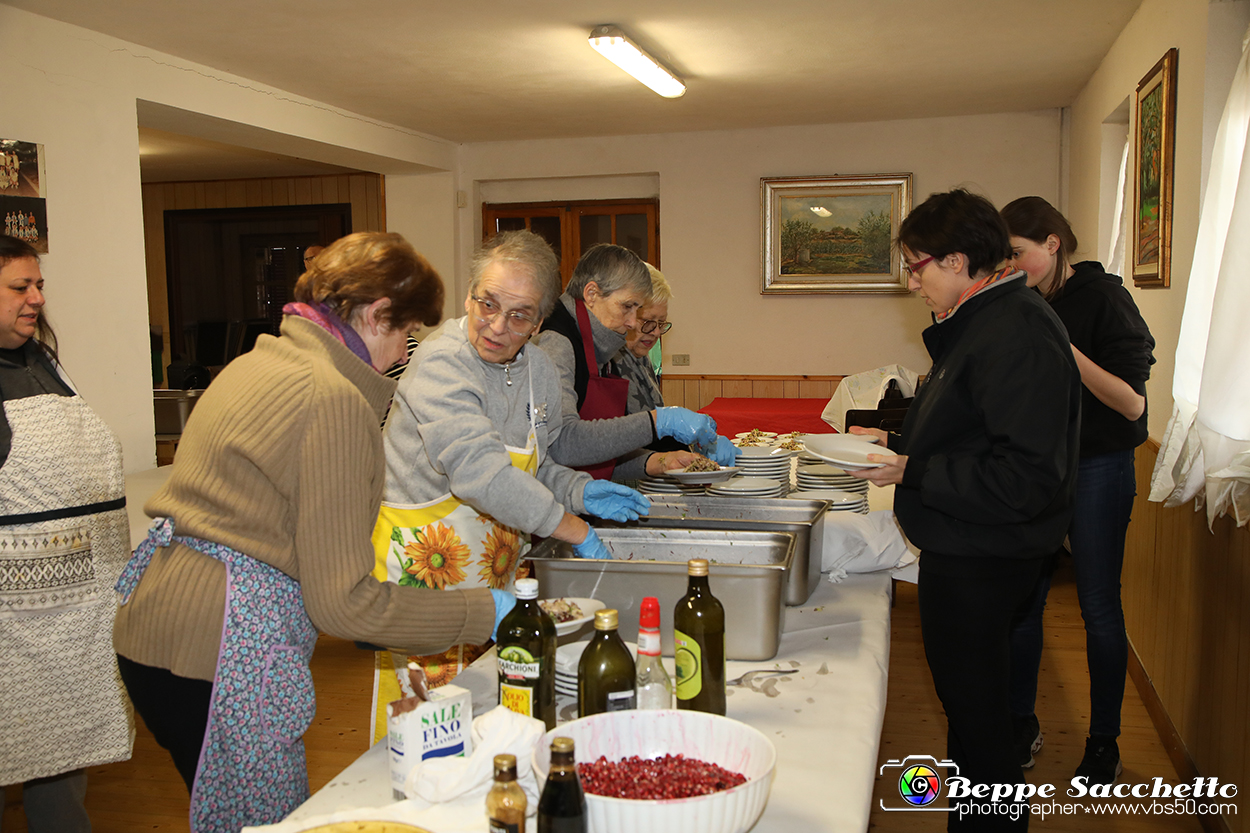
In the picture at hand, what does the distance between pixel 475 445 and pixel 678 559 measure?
505 millimetres

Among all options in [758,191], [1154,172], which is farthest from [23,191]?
[758,191]

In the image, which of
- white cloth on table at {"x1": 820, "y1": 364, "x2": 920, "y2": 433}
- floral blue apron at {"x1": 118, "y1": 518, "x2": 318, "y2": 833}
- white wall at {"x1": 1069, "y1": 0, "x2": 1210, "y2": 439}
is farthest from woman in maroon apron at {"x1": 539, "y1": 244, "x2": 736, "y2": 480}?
white cloth on table at {"x1": 820, "y1": 364, "x2": 920, "y2": 433}

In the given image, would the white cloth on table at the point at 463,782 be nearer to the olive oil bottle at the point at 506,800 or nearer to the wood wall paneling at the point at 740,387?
the olive oil bottle at the point at 506,800

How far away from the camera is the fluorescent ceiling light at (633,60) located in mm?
3883

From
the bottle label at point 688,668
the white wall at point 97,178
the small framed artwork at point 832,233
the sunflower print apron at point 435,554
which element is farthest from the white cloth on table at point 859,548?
the small framed artwork at point 832,233

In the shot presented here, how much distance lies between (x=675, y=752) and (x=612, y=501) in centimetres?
84

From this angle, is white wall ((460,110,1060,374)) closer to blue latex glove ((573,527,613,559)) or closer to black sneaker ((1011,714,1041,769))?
black sneaker ((1011,714,1041,769))

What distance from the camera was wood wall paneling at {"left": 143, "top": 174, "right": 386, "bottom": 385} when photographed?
8.02 meters

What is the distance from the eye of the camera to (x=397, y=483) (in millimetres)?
1771

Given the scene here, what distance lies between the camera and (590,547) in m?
1.75

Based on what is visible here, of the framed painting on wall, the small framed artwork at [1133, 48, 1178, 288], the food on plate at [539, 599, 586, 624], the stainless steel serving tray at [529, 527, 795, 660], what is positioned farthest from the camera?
the framed painting on wall

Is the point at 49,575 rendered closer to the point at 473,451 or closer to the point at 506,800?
the point at 473,451

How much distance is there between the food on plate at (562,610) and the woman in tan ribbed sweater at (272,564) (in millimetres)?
101

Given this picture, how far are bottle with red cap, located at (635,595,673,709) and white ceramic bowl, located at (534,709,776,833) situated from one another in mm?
72
